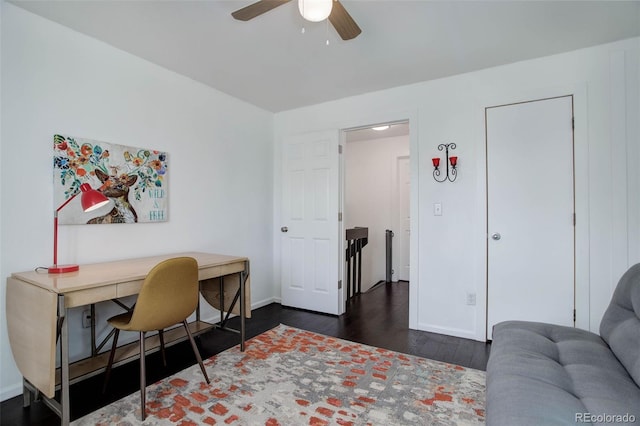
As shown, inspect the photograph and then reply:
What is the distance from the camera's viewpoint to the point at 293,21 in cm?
210

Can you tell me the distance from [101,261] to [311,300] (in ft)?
6.94

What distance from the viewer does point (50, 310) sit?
1.55 meters

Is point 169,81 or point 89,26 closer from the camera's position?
point 89,26

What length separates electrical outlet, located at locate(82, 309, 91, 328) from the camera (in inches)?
88.7

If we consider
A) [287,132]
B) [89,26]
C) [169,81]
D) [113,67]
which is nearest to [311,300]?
[287,132]

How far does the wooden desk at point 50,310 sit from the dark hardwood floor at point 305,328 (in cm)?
14

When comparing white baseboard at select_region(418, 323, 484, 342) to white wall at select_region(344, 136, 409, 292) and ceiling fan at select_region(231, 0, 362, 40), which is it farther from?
ceiling fan at select_region(231, 0, 362, 40)

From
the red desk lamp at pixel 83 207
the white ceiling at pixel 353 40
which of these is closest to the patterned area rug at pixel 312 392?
the red desk lamp at pixel 83 207

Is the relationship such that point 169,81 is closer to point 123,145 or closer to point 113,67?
point 113,67

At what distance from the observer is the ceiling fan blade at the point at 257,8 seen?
1592 millimetres

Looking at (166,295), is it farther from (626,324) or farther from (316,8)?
(626,324)

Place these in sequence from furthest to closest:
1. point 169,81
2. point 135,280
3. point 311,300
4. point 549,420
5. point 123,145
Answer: point 311,300, point 169,81, point 123,145, point 135,280, point 549,420

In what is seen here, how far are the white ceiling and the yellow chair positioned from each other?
1568 mm

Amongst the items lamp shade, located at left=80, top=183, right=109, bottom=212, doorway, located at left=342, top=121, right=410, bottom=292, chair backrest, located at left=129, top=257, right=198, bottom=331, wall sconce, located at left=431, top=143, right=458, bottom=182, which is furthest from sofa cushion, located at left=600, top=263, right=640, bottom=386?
doorway, located at left=342, top=121, right=410, bottom=292
